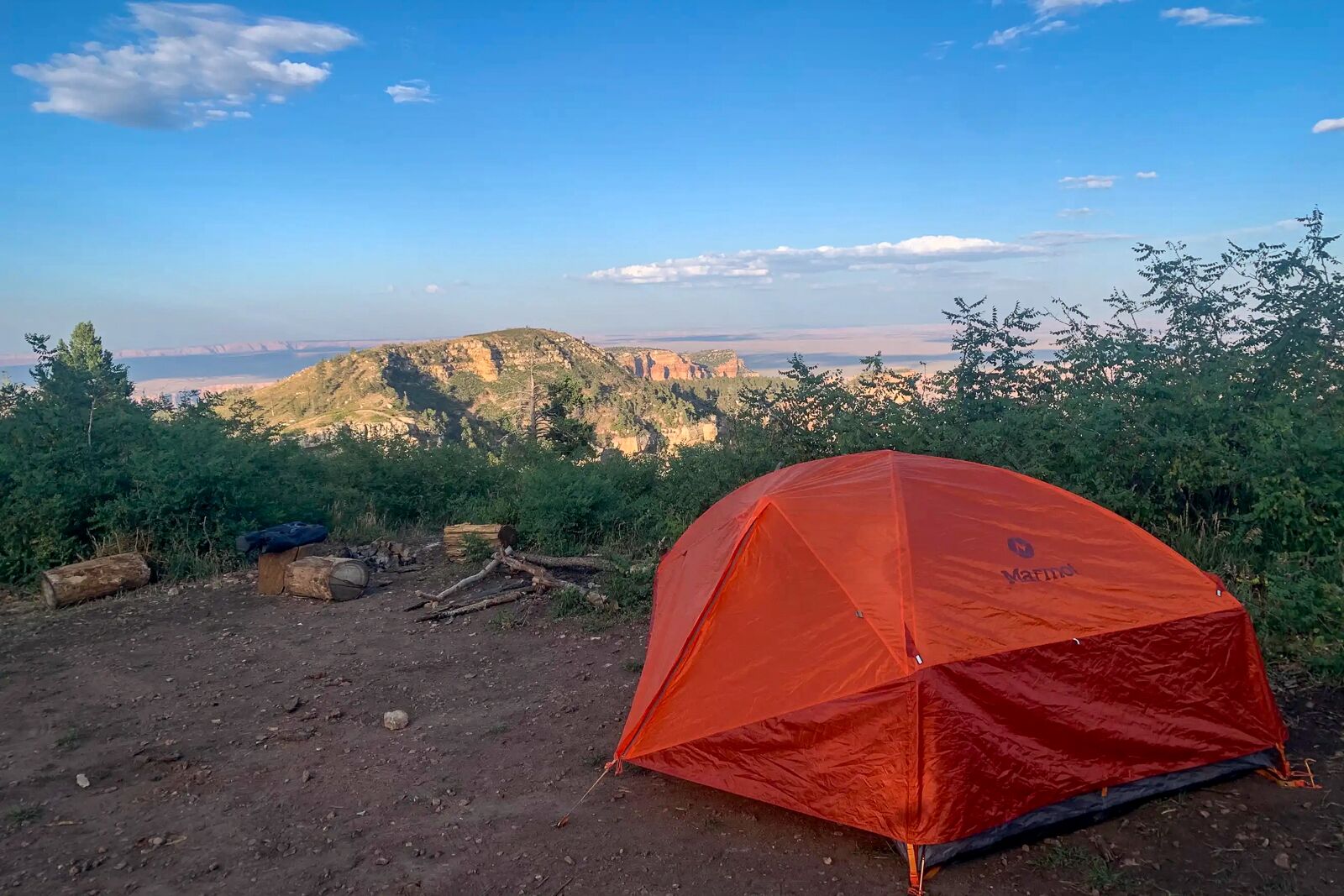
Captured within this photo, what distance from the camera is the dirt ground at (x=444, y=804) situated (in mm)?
3838

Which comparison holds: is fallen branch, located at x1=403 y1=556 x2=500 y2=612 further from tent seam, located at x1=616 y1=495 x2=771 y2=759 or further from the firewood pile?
tent seam, located at x1=616 y1=495 x2=771 y2=759

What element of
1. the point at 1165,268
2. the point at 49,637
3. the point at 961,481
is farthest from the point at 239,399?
the point at 1165,268

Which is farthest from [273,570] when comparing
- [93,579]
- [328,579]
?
[93,579]

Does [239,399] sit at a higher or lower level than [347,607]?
higher

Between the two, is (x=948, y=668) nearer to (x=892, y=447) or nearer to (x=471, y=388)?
(x=892, y=447)

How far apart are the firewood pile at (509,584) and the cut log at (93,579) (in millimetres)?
3289

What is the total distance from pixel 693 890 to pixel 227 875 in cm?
224

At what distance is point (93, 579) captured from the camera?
8938 mm

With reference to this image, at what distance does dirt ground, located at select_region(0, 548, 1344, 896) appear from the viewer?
384 cm

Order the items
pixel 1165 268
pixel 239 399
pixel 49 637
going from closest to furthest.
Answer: pixel 49 637, pixel 1165 268, pixel 239 399

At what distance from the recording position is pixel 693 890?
3.76 m

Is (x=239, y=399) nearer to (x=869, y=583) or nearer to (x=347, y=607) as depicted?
(x=347, y=607)

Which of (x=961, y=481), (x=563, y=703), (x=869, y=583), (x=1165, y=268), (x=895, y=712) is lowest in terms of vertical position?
(x=563, y=703)

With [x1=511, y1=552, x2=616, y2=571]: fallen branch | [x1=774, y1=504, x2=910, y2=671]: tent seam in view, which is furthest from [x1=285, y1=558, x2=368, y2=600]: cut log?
[x1=774, y1=504, x2=910, y2=671]: tent seam
